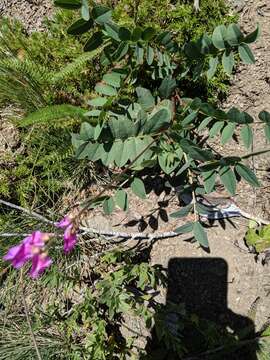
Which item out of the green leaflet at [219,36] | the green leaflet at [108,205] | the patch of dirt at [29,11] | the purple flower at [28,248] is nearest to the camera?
the purple flower at [28,248]

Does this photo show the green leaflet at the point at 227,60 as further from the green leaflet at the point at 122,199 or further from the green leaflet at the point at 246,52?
the green leaflet at the point at 122,199

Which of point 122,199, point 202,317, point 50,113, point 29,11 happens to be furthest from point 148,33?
point 202,317

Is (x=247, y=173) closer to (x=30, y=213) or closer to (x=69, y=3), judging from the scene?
(x=69, y=3)

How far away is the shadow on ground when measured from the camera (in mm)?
1670

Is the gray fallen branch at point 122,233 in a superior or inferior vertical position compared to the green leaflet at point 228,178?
inferior

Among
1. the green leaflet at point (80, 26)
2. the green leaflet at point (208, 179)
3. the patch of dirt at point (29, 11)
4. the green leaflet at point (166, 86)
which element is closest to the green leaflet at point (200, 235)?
the green leaflet at point (208, 179)

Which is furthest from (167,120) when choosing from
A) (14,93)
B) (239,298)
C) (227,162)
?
(239,298)

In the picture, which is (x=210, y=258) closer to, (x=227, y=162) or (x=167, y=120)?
(x=227, y=162)

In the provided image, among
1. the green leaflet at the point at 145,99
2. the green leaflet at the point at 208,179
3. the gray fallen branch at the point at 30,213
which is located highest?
the green leaflet at the point at 145,99

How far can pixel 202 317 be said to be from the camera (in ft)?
5.82

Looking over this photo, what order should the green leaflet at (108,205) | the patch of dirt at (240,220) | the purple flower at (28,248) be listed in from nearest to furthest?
the purple flower at (28,248), the green leaflet at (108,205), the patch of dirt at (240,220)

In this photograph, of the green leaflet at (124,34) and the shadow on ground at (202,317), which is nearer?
the green leaflet at (124,34)

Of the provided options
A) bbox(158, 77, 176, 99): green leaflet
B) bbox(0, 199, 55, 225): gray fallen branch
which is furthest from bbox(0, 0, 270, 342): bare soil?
bbox(158, 77, 176, 99): green leaflet

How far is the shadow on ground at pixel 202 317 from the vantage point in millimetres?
1670
